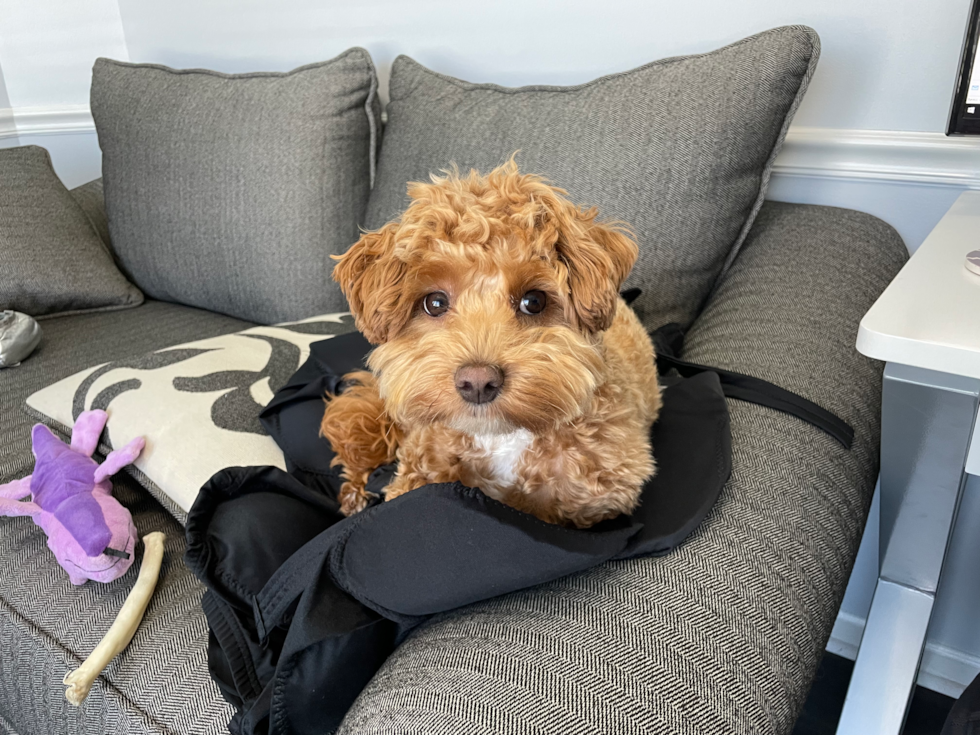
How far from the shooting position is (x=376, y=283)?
2.98ft

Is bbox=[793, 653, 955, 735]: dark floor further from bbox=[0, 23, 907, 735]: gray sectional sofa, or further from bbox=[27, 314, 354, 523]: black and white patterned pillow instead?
bbox=[27, 314, 354, 523]: black and white patterned pillow

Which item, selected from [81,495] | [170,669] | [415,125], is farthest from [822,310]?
[81,495]

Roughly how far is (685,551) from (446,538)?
295 mm

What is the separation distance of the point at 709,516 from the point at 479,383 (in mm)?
353

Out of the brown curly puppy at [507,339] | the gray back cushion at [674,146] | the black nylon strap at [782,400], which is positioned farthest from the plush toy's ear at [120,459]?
the black nylon strap at [782,400]

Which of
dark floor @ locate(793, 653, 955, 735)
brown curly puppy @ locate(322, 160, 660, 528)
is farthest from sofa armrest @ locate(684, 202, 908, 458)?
dark floor @ locate(793, 653, 955, 735)

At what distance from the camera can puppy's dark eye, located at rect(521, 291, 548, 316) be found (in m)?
0.92

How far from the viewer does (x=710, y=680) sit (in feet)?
2.24

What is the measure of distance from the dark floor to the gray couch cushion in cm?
228

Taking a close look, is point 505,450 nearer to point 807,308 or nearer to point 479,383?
point 479,383

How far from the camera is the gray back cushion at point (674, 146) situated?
1.32 metres

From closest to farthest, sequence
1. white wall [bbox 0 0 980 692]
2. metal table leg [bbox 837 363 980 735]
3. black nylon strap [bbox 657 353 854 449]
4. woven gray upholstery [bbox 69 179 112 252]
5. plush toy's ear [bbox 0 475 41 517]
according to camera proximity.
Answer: metal table leg [bbox 837 363 980 735] < black nylon strap [bbox 657 353 854 449] < plush toy's ear [bbox 0 475 41 517] < white wall [bbox 0 0 980 692] < woven gray upholstery [bbox 69 179 112 252]

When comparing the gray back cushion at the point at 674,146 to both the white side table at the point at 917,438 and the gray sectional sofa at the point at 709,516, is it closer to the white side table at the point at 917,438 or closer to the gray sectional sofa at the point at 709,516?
the gray sectional sofa at the point at 709,516

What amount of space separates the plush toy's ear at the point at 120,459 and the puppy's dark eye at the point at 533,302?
779 mm
